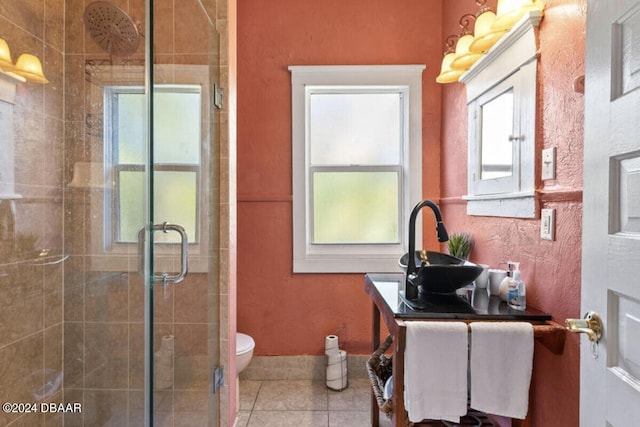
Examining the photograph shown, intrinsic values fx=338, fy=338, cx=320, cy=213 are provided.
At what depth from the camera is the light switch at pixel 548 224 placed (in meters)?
1.24

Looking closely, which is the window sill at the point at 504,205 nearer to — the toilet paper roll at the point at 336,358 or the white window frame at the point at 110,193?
the toilet paper roll at the point at 336,358

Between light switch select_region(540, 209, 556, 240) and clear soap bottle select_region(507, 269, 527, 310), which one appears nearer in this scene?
light switch select_region(540, 209, 556, 240)

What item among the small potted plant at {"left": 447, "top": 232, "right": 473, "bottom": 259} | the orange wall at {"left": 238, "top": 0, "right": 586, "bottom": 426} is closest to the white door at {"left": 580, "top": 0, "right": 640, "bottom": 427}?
the small potted plant at {"left": 447, "top": 232, "right": 473, "bottom": 259}

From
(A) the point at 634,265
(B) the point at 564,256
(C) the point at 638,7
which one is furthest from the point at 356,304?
(C) the point at 638,7

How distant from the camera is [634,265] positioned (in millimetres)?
667

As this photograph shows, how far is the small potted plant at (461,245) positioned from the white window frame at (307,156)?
0.54 metres

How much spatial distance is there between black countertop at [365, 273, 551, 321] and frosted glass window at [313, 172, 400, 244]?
0.91 meters

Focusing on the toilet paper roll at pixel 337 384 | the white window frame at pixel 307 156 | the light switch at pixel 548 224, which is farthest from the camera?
the white window frame at pixel 307 156

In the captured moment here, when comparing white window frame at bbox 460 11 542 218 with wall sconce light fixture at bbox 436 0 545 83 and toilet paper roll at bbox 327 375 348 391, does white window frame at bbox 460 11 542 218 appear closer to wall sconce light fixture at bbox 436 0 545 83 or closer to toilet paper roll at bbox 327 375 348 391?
wall sconce light fixture at bbox 436 0 545 83

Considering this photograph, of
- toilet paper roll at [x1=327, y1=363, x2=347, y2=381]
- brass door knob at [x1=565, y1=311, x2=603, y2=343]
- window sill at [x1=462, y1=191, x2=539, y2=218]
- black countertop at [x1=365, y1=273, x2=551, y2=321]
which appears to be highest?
window sill at [x1=462, y1=191, x2=539, y2=218]

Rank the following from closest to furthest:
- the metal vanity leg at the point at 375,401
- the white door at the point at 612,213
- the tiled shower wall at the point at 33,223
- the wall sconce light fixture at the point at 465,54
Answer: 1. the white door at the point at 612,213
2. the tiled shower wall at the point at 33,223
3. the wall sconce light fixture at the point at 465,54
4. the metal vanity leg at the point at 375,401

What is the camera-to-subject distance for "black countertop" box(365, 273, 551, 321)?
1.24 meters

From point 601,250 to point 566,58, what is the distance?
0.79 metres

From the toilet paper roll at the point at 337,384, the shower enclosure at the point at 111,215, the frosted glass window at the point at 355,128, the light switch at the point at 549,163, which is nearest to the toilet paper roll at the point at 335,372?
the toilet paper roll at the point at 337,384
